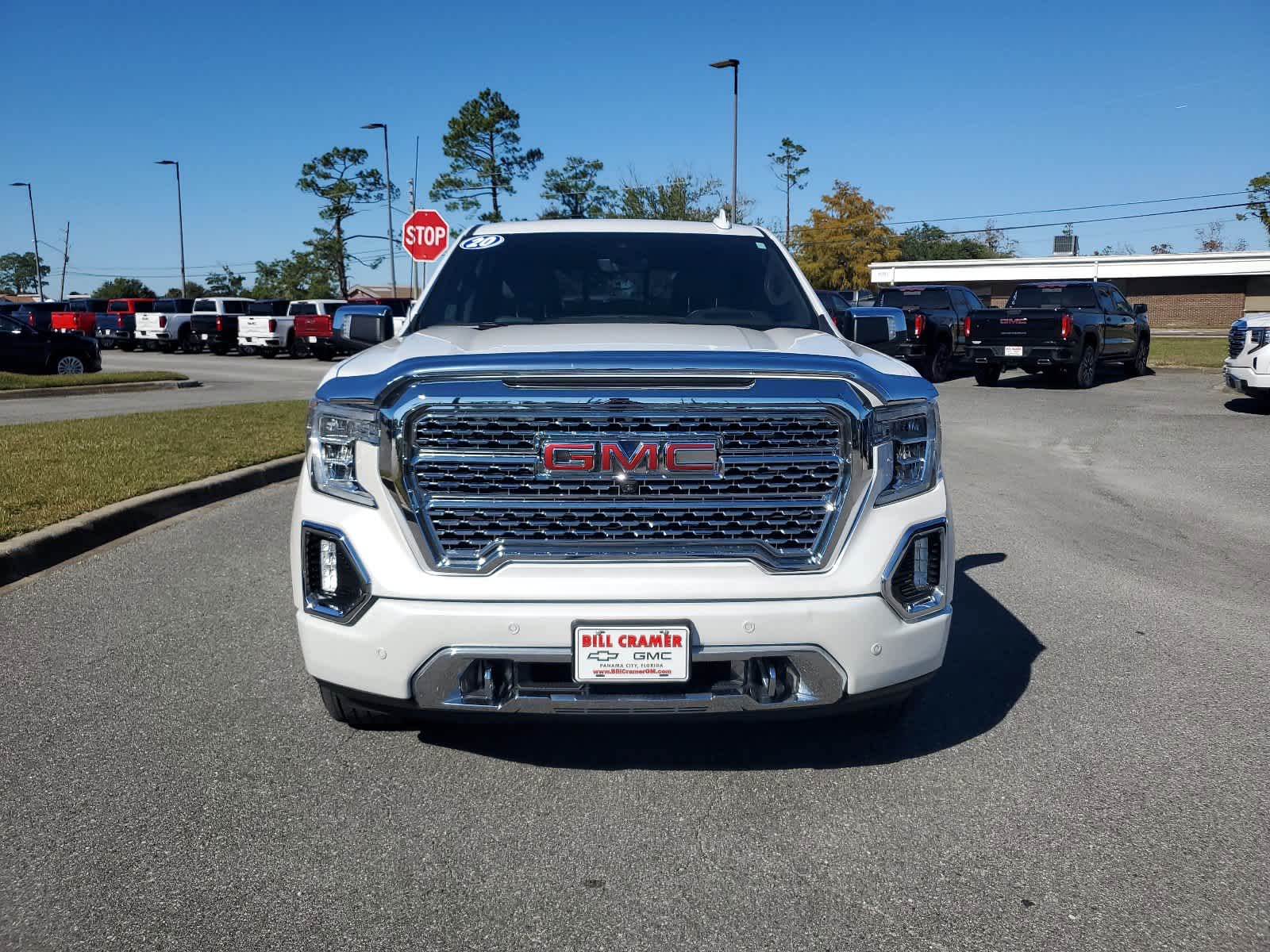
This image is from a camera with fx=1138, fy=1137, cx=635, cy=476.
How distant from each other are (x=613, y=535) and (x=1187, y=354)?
101 feet

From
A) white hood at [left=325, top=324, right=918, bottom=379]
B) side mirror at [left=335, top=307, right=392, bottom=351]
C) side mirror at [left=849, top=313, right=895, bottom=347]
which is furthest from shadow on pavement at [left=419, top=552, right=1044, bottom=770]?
side mirror at [left=335, top=307, right=392, bottom=351]

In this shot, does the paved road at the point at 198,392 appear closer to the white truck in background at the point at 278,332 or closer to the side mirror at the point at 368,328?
the white truck in background at the point at 278,332

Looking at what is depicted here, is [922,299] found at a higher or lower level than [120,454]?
higher

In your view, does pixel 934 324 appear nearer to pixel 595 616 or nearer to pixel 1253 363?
pixel 1253 363

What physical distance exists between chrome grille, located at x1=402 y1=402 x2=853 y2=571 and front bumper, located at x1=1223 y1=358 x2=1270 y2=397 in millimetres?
14415

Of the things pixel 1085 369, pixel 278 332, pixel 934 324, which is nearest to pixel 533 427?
pixel 1085 369

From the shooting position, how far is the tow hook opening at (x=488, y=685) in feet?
11.1

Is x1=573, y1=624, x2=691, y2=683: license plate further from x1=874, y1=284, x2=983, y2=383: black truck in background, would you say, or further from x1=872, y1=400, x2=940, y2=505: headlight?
x1=874, y1=284, x2=983, y2=383: black truck in background

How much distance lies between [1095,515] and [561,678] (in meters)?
6.51

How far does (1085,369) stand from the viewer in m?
20.9

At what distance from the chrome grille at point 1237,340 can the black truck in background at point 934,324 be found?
505 centimetres

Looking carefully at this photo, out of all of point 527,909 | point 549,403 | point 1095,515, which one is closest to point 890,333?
point 549,403

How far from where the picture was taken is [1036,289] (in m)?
21.5

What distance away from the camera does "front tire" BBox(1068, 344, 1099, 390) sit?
68.0ft
